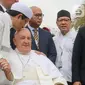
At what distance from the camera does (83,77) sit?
5.38 meters

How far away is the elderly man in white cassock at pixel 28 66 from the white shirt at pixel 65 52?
2.56ft

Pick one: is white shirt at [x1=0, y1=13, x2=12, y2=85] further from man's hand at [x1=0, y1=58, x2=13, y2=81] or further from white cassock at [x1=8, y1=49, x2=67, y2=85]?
white cassock at [x1=8, y1=49, x2=67, y2=85]

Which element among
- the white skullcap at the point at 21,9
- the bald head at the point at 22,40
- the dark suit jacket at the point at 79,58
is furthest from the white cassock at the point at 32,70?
the white skullcap at the point at 21,9

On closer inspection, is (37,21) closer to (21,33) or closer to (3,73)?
(21,33)

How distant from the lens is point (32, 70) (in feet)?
16.1

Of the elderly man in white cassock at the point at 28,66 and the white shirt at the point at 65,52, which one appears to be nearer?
the elderly man in white cassock at the point at 28,66

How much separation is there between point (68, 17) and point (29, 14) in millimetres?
1431

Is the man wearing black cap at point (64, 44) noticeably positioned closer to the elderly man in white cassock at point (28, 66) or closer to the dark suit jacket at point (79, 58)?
the dark suit jacket at point (79, 58)

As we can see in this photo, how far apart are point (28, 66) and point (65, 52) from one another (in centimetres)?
116

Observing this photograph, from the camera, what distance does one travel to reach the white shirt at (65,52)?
5.86m

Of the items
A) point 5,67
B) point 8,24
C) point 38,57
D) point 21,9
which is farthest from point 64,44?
point 5,67

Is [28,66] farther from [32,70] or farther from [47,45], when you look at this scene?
[47,45]

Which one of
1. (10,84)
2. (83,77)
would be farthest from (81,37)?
(10,84)

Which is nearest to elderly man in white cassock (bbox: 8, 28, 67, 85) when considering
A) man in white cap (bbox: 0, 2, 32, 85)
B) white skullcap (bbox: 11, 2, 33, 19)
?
man in white cap (bbox: 0, 2, 32, 85)
